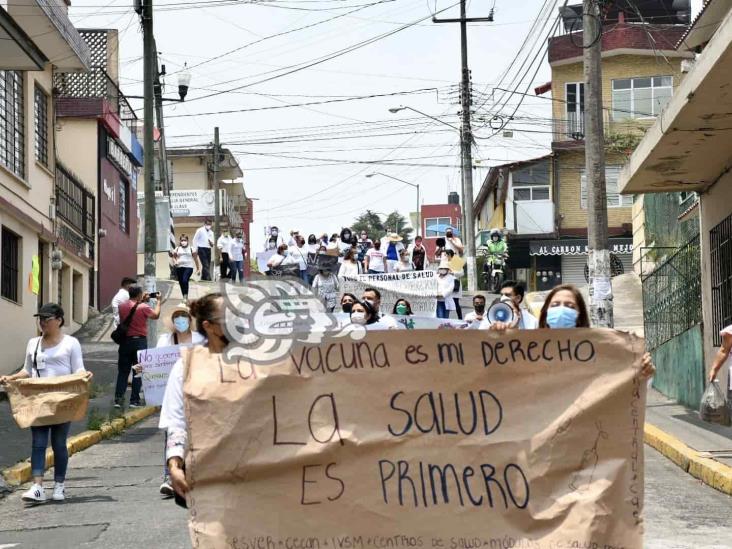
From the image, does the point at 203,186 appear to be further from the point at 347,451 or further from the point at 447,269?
the point at 347,451

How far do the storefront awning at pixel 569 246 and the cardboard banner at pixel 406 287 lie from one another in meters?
21.1

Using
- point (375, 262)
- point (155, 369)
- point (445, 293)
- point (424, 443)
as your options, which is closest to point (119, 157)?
point (375, 262)

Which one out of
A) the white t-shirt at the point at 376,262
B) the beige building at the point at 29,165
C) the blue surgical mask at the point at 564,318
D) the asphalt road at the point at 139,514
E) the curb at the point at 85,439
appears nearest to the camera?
the blue surgical mask at the point at 564,318

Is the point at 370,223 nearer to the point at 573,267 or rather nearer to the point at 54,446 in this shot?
Answer: the point at 573,267

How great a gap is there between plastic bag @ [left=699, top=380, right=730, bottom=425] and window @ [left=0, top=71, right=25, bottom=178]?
12.7 meters

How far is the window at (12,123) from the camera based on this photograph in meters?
20.8

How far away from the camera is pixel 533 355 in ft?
18.3

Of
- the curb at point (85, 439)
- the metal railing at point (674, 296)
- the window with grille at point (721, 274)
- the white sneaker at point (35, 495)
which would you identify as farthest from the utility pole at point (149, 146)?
the white sneaker at point (35, 495)

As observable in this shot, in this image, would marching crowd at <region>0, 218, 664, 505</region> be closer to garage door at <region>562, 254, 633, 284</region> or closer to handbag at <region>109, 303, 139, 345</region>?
handbag at <region>109, 303, 139, 345</region>

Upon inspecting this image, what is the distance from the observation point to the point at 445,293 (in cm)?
2442

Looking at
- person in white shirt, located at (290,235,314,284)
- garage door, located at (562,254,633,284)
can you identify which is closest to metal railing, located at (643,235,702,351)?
person in white shirt, located at (290,235,314,284)

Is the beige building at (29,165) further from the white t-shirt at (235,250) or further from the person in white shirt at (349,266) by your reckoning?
the white t-shirt at (235,250)

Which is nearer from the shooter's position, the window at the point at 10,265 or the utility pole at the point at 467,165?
the window at the point at 10,265

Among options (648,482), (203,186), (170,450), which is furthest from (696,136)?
(203,186)
